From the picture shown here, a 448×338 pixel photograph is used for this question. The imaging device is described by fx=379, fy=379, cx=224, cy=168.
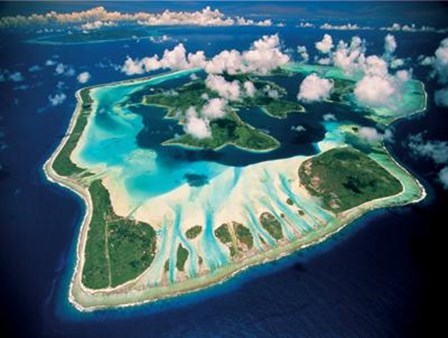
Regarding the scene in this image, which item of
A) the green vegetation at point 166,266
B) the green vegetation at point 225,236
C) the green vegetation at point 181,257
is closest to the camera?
the green vegetation at point 166,266

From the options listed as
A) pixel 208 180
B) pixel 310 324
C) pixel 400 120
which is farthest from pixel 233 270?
pixel 400 120

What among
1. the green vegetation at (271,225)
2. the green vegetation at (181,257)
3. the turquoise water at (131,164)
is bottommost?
the turquoise water at (131,164)

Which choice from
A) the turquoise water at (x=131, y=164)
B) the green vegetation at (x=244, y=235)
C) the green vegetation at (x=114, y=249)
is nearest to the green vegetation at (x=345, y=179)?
the green vegetation at (x=244, y=235)

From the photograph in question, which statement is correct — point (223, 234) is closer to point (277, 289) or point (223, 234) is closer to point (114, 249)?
point (277, 289)

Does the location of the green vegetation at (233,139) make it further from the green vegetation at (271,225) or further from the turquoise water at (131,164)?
the green vegetation at (271,225)

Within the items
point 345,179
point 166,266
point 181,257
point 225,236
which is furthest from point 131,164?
point 345,179

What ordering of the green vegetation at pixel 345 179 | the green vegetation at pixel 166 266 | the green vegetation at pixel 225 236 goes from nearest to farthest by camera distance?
the green vegetation at pixel 166 266, the green vegetation at pixel 225 236, the green vegetation at pixel 345 179
